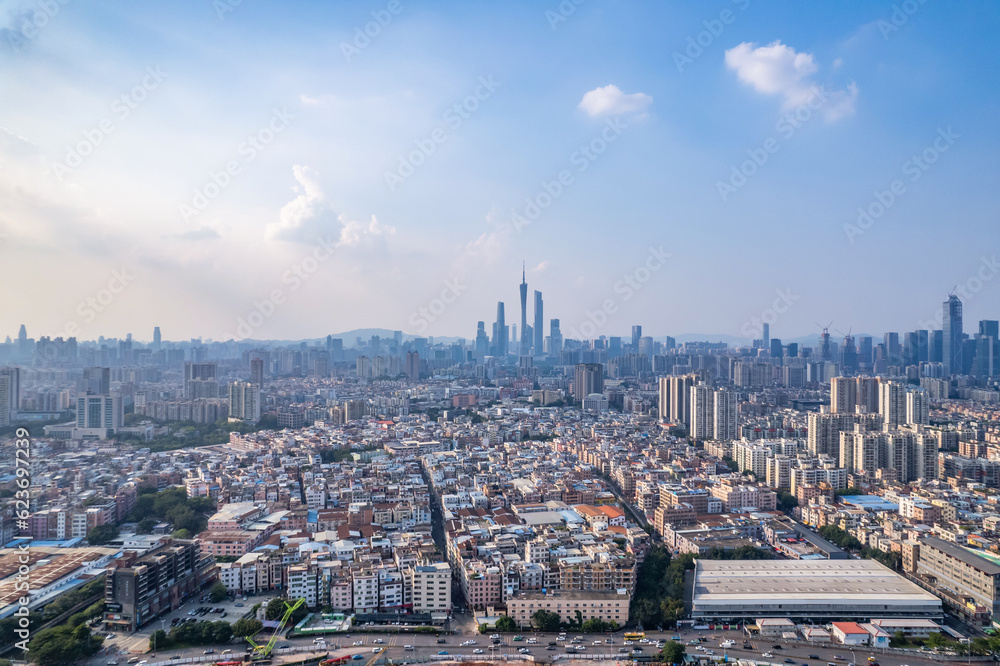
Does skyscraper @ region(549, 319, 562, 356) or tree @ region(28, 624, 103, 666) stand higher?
skyscraper @ region(549, 319, 562, 356)

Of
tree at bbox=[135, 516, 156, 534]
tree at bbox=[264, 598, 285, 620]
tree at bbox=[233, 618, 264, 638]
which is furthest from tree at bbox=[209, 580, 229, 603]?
tree at bbox=[135, 516, 156, 534]

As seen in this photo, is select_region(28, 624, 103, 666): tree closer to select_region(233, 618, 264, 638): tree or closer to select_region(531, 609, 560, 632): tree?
select_region(233, 618, 264, 638): tree

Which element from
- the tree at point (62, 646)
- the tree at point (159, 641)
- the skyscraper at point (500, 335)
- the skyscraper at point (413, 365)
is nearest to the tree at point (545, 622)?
the tree at point (159, 641)

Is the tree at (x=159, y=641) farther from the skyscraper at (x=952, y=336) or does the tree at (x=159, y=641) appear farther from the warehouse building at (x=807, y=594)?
the skyscraper at (x=952, y=336)

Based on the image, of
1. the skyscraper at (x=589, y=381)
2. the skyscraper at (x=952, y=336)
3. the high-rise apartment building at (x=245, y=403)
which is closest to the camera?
the high-rise apartment building at (x=245, y=403)

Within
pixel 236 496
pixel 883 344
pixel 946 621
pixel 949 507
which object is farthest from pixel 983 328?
pixel 236 496

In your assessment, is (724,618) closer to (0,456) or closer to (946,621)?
(946,621)
